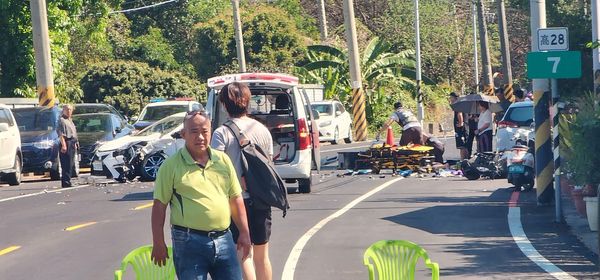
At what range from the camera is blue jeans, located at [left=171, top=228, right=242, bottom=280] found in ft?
26.4

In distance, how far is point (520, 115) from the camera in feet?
87.1

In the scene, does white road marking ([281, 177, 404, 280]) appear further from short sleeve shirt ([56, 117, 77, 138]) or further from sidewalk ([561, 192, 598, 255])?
short sleeve shirt ([56, 117, 77, 138])

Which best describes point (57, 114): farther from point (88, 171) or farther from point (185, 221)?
point (185, 221)

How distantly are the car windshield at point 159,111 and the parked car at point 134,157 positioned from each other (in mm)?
6951

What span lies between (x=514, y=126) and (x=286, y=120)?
6.46m

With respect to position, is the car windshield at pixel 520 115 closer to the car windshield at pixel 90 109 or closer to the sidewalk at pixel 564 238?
the sidewalk at pixel 564 238

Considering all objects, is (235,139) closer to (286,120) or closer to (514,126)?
(286,120)

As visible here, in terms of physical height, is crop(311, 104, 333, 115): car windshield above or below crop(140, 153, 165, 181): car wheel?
above

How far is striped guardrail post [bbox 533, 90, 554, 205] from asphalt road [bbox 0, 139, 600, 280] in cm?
42

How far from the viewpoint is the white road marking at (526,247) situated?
40.6 ft

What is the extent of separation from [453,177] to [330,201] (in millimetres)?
6271

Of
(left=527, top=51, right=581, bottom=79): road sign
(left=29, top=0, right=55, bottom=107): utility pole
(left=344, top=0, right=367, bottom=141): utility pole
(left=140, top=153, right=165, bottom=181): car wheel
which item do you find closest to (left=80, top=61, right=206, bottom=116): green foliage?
(left=344, top=0, right=367, bottom=141): utility pole

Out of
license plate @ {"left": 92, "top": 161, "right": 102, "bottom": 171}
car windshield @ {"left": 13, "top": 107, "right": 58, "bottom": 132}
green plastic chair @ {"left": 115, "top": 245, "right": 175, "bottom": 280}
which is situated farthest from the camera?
car windshield @ {"left": 13, "top": 107, "right": 58, "bottom": 132}

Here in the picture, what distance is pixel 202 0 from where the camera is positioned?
219 ft
